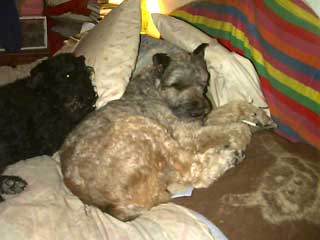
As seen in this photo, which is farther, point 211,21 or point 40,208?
point 211,21

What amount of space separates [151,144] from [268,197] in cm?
90

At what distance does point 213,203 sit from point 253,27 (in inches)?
63.6

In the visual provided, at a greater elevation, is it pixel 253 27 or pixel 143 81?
pixel 253 27

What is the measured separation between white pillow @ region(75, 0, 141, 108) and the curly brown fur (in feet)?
0.49

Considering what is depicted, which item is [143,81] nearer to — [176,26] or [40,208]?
[176,26]

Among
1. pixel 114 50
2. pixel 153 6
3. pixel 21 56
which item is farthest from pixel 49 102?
pixel 153 6

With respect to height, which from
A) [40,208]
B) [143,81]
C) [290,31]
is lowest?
[40,208]

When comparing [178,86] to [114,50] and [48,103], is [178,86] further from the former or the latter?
[48,103]

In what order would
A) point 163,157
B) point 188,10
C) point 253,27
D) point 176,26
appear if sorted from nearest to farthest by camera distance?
point 163,157
point 253,27
point 176,26
point 188,10

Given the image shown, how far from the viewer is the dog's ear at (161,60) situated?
3.60 meters

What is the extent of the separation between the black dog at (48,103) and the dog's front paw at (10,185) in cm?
20

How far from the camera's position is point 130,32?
378 cm

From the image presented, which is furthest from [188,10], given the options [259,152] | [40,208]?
[40,208]

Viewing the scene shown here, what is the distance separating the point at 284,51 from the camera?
11.1 feet
